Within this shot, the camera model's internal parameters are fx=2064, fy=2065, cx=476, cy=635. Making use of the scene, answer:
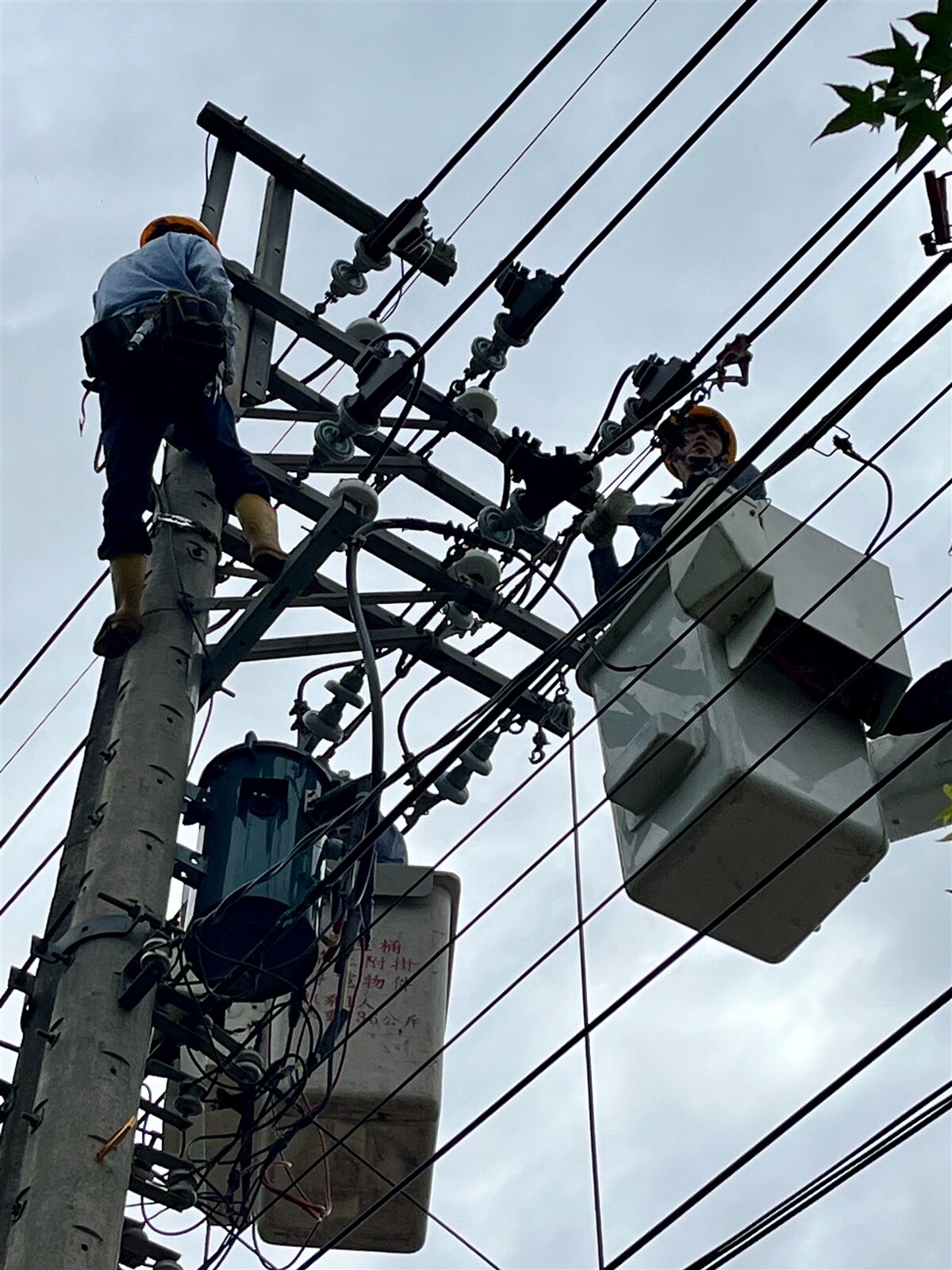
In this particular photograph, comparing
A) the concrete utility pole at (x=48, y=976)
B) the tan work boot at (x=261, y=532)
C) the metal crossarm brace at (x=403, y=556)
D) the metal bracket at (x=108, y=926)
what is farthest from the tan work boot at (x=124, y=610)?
the metal bracket at (x=108, y=926)

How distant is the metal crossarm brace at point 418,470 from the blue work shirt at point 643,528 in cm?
52

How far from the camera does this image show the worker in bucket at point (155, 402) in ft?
20.9

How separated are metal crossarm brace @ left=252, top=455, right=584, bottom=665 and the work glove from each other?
1.35 ft

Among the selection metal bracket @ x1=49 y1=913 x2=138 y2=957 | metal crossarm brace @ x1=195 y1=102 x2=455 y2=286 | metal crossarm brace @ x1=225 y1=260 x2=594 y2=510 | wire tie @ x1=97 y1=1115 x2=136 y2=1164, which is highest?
metal crossarm brace @ x1=195 y1=102 x2=455 y2=286

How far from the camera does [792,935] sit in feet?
19.2

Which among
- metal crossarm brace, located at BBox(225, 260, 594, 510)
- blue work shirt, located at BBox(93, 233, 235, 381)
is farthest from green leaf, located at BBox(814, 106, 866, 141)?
metal crossarm brace, located at BBox(225, 260, 594, 510)

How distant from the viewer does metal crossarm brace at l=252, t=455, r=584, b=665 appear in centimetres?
699

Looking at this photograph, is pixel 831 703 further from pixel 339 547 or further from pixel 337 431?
pixel 337 431

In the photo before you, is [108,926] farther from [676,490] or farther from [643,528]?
[676,490]

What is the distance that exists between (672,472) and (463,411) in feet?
2.96

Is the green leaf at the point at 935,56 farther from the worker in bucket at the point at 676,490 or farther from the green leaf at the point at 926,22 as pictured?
the worker in bucket at the point at 676,490

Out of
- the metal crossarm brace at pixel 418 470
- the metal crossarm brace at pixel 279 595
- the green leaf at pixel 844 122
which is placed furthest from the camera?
the metal crossarm brace at pixel 418 470

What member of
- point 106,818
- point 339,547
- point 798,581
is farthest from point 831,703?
point 106,818

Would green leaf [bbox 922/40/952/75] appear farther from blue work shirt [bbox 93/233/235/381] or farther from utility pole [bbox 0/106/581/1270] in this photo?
blue work shirt [bbox 93/233/235/381]
